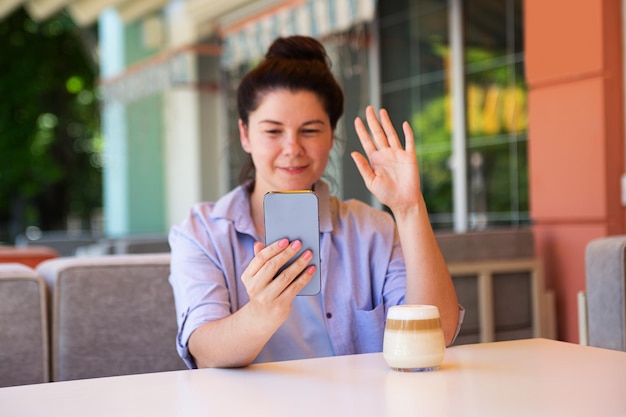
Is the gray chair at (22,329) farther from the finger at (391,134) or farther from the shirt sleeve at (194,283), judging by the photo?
the finger at (391,134)

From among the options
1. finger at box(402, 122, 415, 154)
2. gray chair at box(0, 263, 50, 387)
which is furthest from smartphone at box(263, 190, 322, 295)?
gray chair at box(0, 263, 50, 387)

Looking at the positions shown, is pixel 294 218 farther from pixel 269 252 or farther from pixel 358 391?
pixel 358 391

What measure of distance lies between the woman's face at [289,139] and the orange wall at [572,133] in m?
1.92

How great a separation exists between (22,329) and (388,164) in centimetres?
108

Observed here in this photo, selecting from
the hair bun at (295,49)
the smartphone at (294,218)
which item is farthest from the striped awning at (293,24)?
the smartphone at (294,218)

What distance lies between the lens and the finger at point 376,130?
1591mm

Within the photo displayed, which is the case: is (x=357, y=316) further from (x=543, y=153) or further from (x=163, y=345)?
(x=543, y=153)

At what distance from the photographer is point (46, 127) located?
55.1 ft

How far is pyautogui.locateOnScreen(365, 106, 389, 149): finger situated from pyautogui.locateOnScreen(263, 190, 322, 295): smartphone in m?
0.28

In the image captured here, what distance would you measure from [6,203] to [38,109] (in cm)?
207

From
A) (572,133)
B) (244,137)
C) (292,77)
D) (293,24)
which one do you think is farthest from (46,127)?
(292,77)

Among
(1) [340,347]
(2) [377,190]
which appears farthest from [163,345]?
(2) [377,190]

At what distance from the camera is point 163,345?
2.34 meters

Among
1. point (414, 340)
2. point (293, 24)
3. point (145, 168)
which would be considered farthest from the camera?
point (145, 168)
